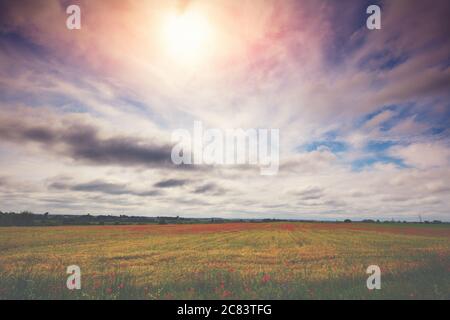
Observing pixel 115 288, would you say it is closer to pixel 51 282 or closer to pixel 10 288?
pixel 51 282

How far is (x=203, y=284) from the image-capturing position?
11.3 metres

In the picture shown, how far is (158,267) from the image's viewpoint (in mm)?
15453

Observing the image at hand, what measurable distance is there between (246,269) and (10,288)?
977 centimetres
